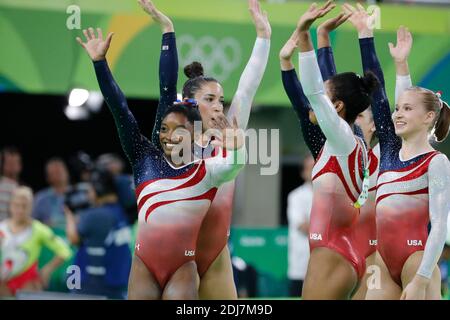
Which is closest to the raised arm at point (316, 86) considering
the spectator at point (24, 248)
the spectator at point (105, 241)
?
the spectator at point (105, 241)

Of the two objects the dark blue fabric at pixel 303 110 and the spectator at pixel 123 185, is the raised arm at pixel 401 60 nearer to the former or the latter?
the dark blue fabric at pixel 303 110

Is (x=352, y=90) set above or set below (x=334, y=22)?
below

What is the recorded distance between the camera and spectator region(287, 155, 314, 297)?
24.0ft

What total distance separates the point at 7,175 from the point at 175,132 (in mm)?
4698

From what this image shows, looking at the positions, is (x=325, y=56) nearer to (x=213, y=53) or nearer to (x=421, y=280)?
(x=421, y=280)

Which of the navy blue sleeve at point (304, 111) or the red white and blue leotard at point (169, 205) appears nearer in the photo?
the red white and blue leotard at point (169, 205)

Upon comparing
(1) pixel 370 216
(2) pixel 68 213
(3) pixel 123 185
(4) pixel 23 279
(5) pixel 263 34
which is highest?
(5) pixel 263 34

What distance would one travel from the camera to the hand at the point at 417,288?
417 cm

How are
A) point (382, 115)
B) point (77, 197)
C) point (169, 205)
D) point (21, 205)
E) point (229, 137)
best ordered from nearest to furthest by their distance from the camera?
1. point (229, 137)
2. point (169, 205)
3. point (382, 115)
4. point (21, 205)
5. point (77, 197)

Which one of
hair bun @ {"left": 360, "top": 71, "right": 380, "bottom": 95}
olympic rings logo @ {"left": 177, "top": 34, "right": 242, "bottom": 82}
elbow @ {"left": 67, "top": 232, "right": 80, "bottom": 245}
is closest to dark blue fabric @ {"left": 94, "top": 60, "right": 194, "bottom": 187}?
hair bun @ {"left": 360, "top": 71, "right": 380, "bottom": 95}

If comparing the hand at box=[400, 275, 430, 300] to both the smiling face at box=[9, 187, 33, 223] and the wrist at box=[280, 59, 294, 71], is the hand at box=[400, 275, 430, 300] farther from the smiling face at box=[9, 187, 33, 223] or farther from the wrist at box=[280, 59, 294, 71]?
the smiling face at box=[9, 187, 33, 223]

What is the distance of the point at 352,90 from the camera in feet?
14.7

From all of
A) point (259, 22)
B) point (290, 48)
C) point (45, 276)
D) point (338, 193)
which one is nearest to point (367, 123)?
point (338, 193)

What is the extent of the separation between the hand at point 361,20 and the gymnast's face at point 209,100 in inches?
34.3
